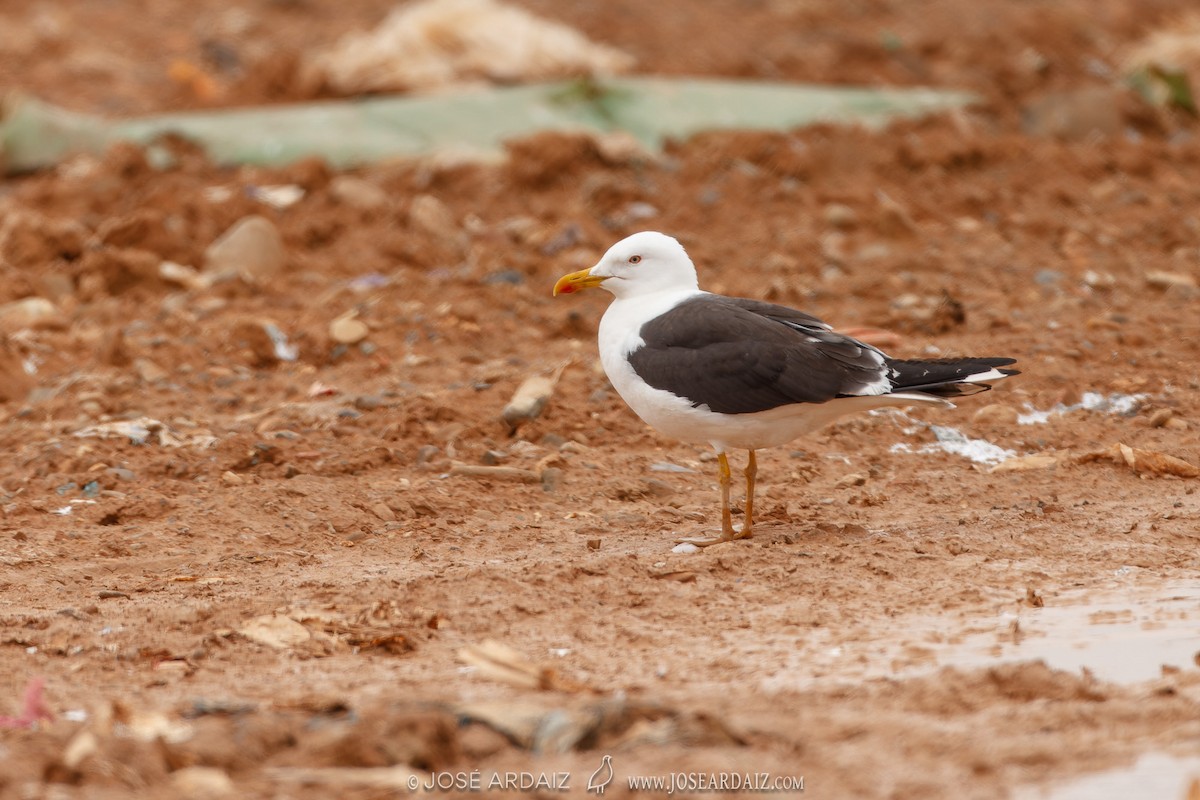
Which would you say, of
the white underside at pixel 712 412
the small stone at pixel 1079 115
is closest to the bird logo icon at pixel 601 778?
the white underside at pixel 712 412

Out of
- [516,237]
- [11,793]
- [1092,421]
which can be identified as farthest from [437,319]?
[11,793]

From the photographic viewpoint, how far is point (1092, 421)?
7078mm

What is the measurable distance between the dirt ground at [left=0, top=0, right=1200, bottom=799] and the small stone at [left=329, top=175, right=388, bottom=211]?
0.09 ft

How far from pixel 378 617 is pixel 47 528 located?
204 centimetres

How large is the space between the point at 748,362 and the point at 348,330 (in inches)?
132

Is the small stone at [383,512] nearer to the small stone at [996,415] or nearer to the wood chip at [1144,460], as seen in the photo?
the small stone at [996,415]

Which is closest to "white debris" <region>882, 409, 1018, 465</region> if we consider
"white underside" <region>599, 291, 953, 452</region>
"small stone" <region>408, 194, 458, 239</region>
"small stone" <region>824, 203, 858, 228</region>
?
"white underside" <region>599, 291, 953, 452</region>

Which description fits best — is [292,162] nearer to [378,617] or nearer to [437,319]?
[437,319]

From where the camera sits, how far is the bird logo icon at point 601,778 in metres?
3.35

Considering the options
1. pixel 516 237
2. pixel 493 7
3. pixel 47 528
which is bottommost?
pixel 47 528

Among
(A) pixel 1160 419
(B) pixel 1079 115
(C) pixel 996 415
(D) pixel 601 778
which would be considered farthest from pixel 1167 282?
(D) pixel 601 778

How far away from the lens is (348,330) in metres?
8.26

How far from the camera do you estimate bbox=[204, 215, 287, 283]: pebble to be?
30.5 feet

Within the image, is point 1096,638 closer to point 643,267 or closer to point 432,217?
point 643,267
